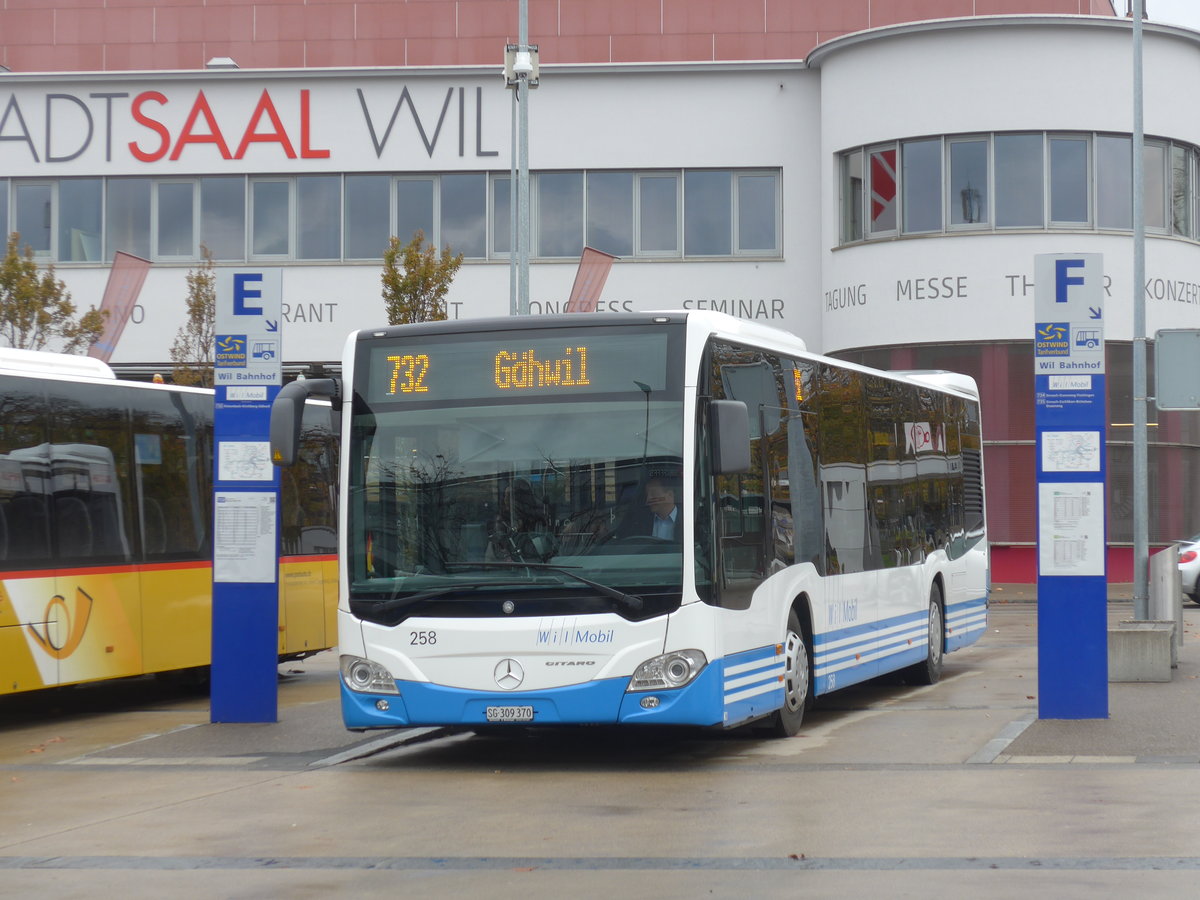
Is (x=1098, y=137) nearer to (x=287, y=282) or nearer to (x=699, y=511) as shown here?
(x=287, y=282)

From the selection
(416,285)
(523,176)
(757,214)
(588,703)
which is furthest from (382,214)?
(588,703)

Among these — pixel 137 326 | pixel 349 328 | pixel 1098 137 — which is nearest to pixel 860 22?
pixel 1098 137

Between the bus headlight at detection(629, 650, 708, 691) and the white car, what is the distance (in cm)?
2362

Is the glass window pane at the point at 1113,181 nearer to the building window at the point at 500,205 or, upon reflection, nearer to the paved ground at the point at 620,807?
the building window at the point at 500,205

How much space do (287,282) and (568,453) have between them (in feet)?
96.6

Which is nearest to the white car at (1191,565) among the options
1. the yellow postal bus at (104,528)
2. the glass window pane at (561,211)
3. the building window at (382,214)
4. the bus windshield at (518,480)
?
the building window at (382,214)

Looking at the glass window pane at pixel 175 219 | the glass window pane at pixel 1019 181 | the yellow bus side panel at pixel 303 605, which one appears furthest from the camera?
the glass window pane at pixel 175 219

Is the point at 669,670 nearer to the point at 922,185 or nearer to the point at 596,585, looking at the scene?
the point at 596,585

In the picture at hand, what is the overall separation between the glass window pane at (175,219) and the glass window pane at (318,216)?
2402mm

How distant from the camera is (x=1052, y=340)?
1290 centimetres

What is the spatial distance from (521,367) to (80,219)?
3044 centimetres

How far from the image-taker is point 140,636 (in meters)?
15.6

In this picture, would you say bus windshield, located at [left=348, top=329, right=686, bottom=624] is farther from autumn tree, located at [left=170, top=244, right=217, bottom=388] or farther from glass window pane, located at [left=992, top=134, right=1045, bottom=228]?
glass window pane, located at [left=992, top=134, right=1045, bottom=228]

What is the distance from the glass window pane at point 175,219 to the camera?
3906 cm
